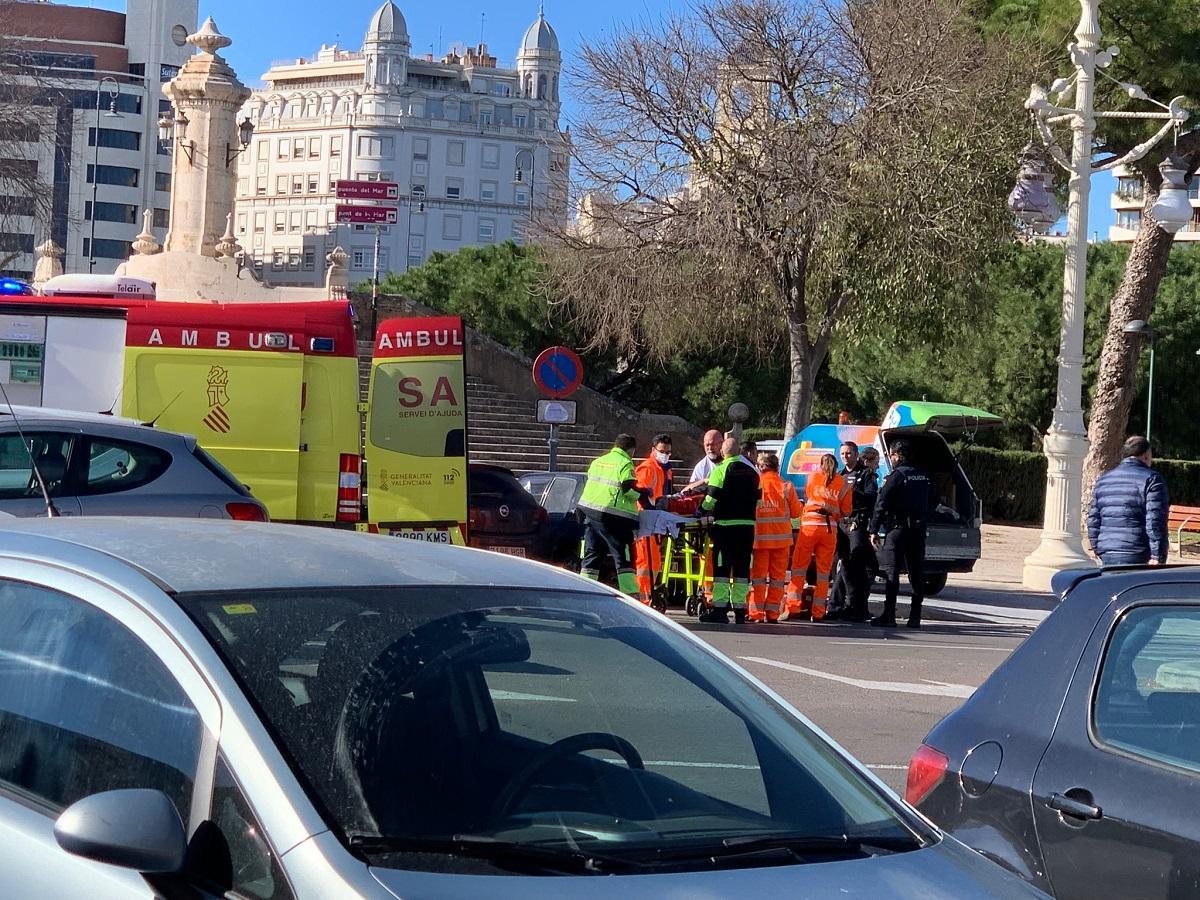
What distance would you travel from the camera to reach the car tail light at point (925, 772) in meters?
4.34

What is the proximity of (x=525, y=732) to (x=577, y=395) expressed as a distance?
3319 centimetres

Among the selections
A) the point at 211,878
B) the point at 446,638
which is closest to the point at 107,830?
the point at 211,878

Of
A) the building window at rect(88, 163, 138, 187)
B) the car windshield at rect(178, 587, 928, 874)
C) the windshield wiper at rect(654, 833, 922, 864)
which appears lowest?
the windshield wiper at rect(654, 833, 922, 864)

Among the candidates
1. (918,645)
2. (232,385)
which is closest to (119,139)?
(232,385)

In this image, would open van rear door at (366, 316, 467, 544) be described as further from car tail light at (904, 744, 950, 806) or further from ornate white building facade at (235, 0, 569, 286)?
ornate white building facade at (235, 0, 569, 286)

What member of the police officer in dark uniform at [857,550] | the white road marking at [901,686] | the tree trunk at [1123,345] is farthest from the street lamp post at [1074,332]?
the white road marking at [901,686]

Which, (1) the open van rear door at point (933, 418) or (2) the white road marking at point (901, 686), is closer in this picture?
(2) the white road marking at point (901, 686)

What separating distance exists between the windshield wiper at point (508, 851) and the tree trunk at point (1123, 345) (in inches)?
989

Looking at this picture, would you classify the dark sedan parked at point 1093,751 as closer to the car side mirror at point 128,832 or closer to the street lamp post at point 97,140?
the car side mirror at point 128,832

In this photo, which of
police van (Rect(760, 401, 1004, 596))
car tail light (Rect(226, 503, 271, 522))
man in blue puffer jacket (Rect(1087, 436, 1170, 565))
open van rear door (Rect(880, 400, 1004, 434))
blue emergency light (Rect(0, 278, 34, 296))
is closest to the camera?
car tail light (Rect(226, 503, 271, 522))

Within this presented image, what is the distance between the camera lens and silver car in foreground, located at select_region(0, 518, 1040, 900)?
8.66 feet

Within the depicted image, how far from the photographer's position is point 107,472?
1090 cm

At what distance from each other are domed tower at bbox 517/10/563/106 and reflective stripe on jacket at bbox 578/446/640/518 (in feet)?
477

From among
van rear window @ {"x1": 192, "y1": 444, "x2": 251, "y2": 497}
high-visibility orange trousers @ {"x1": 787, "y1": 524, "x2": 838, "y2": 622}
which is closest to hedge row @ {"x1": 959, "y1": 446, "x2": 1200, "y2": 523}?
high-visibility orange trousers @ {"x1": 787, "y1": 524, "x2": 838, "y2": 622}
